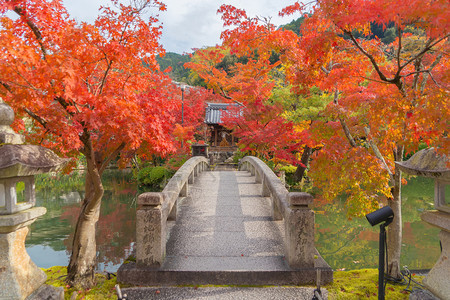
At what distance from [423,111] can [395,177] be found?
2.08 m

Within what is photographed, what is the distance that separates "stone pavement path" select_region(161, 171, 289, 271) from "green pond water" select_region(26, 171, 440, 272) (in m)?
2.59

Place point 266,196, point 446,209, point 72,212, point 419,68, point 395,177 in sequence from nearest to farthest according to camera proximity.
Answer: point 446,209 → point 419,68 → point 395,177 → point 266,196 → point 72,212

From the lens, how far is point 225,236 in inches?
193

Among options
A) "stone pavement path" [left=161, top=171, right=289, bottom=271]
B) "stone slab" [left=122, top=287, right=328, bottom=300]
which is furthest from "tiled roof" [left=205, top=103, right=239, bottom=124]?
"stone slab" [left=122, top=287, right=328, bottom=300]

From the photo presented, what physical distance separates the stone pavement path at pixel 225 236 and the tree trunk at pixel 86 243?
140 centimetres

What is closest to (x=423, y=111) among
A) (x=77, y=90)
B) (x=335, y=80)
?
(x=335, y=80)

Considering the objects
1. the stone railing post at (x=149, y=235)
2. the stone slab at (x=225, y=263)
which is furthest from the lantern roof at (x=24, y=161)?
the stone slab at (x=225, y=263)

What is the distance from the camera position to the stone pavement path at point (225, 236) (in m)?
3.88

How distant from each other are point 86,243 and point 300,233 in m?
3.58

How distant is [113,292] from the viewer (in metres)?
3.77

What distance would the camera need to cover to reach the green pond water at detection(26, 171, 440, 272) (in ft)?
23.4

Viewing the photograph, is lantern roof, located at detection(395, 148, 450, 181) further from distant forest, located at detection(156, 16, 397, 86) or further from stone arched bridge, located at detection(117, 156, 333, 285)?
distant forest, located at detection(156, 16, 397, 86)

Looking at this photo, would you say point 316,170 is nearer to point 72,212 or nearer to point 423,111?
point 423,111

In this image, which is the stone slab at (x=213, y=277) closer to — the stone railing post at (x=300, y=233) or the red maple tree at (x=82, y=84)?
the stone railing post at (x=300, y=233)
